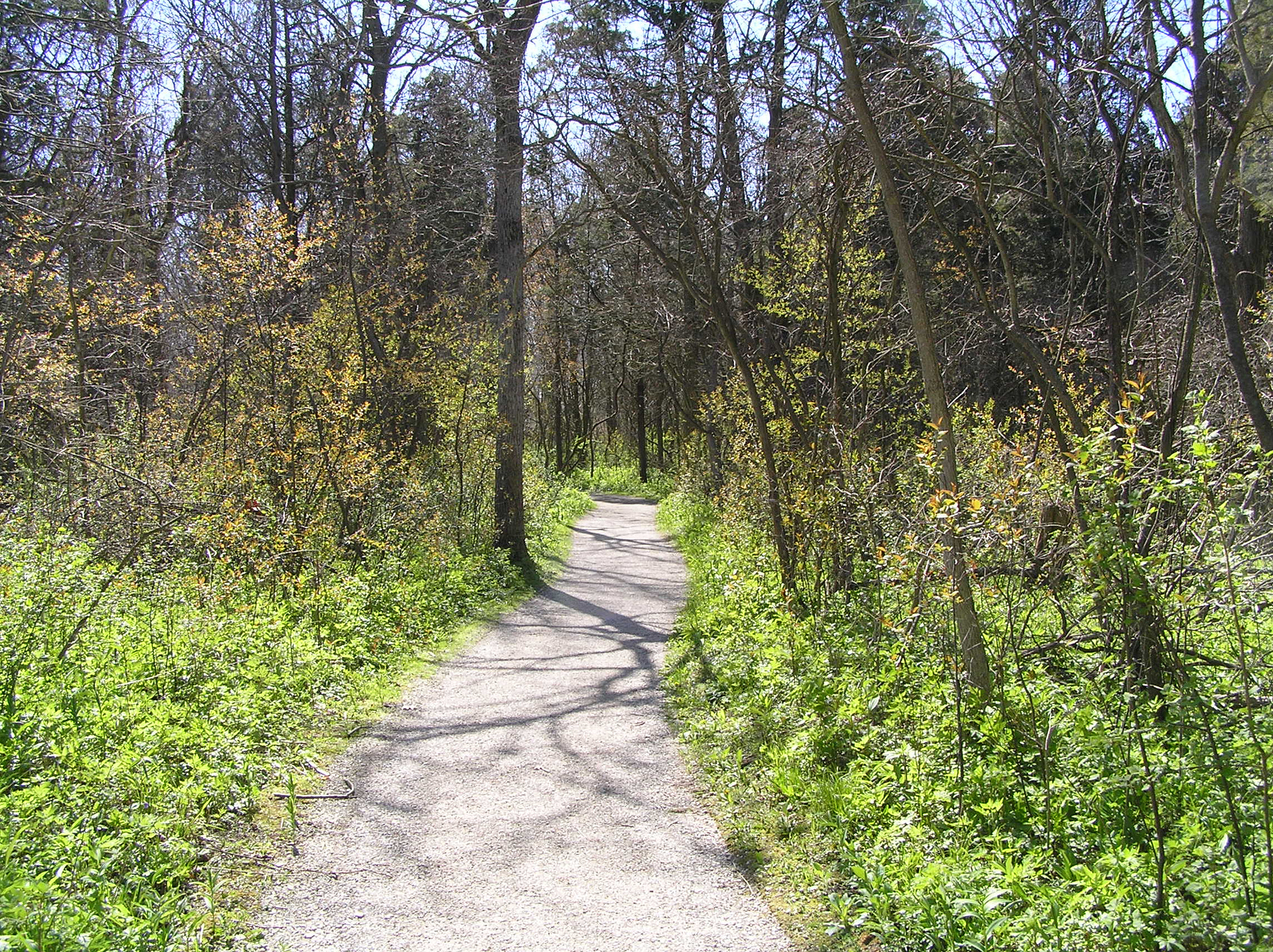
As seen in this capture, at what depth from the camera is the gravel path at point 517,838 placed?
12.0 ft

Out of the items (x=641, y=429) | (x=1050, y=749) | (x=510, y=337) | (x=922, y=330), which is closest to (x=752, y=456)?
→ (x=510, y=337)

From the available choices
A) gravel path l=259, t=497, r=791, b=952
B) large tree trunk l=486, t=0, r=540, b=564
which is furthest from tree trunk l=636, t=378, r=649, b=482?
gravel path l=259, t=497, r=791, b=952

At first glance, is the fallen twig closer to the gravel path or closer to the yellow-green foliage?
the gravel path

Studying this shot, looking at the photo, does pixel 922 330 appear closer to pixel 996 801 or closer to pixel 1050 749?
pixel 1050 749

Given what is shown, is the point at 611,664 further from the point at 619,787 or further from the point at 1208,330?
the point at 1208,330

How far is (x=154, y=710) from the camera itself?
500 centimetres

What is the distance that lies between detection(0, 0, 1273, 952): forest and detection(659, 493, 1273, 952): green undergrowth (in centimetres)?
3

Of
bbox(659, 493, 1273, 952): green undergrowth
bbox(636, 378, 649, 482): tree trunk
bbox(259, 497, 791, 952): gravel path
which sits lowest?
bbox(259, 497, 791, 952): gravel path

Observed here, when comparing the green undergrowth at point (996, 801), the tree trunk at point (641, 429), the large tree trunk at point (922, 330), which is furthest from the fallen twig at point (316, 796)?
the tree trunk at point (641, 429)

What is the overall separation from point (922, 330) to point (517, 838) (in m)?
3.52

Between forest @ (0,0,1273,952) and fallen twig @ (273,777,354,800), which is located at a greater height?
forest @ (0,0,1273,952)

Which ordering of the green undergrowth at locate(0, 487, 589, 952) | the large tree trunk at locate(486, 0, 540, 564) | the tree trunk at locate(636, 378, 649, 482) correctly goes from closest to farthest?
the green undergrowth at locate(0, 487, 589, 952)
the large tree trunk at locate(486, 0, 540, 564)
the tree trunk at locate(636, 378, 649, 482)

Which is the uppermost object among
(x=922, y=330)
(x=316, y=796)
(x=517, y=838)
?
(x=922, y=330)

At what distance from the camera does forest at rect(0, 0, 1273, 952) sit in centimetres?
344
